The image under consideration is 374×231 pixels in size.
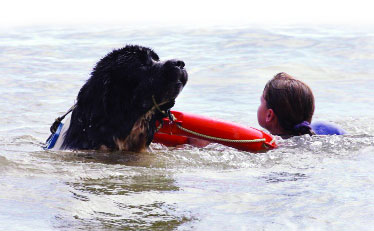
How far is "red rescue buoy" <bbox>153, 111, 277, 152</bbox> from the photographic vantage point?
213 inches

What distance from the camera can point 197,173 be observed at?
454 cm

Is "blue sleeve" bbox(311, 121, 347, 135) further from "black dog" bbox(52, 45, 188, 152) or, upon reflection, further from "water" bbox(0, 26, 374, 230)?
"black dog" bbox(52, 45, 188, 152)

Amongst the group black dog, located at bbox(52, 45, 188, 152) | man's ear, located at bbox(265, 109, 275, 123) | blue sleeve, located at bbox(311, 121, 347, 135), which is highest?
black dog, located at bbox(52, 45, 188, 152)

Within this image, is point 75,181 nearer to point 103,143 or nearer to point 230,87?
point 103,143

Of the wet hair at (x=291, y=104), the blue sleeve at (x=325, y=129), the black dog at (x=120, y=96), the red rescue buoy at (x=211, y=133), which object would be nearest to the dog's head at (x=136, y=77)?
the black dog at (x=120, y=96)

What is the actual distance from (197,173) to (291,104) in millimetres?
1567

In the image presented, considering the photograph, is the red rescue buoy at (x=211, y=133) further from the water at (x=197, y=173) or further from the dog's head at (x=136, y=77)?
the dog's head at (x=136, y=77)

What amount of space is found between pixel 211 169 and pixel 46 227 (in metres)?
1.74

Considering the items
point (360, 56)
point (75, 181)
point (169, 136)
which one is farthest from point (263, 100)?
point (360, 56)

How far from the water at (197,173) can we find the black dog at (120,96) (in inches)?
5.2

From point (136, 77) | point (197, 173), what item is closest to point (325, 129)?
point (197, 173)

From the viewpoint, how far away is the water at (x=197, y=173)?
11.1ft

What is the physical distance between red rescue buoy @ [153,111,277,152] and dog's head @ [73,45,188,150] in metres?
0.58

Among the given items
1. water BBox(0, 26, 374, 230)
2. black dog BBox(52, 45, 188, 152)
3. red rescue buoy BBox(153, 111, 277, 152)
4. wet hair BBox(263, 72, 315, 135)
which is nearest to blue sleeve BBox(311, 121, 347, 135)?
wet hair BBox(263, 72, 315, 135)
